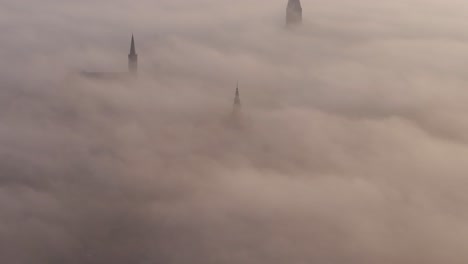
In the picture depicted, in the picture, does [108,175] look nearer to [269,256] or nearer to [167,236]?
[167,236]

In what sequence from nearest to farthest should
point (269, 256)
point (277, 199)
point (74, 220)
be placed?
point (269, 256) < point (74, 220) < point (277, 199)

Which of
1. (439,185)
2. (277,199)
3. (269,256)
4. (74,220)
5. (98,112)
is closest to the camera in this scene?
(269,256)

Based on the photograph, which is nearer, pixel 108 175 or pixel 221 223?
pixel 221 223

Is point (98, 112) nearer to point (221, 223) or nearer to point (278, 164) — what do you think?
point (278, 164)

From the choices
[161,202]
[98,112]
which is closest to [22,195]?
[161,202]

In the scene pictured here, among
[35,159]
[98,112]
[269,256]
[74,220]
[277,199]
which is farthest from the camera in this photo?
[98,112]

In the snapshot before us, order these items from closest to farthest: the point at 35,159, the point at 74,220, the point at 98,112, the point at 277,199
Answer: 1. the point at 74,220
2. the point at 277,199
3. the point at 35,159
4. the point at 98,112

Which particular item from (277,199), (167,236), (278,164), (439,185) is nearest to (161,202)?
(167,236)

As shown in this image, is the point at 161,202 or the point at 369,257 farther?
the point at 161,202
